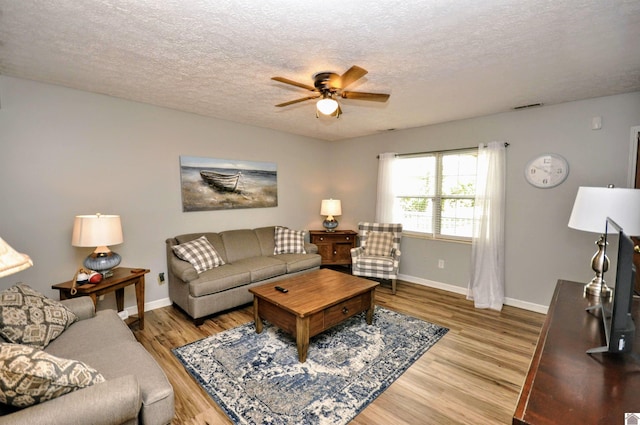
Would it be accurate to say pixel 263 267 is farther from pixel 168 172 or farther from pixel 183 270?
pixel 168 172

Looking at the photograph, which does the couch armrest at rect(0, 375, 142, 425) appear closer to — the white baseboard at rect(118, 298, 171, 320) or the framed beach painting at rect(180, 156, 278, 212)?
the white baseboard at rect(118, 298, 171, 320)

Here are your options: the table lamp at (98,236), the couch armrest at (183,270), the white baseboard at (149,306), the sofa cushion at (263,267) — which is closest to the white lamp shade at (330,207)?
the sofa cushion at (263,267)

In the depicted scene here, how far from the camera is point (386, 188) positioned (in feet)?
15.3

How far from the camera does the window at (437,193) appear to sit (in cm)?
399

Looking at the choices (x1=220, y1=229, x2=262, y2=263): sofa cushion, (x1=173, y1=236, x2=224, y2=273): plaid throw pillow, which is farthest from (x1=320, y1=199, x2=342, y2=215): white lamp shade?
(x1=173, y1=236, x2=224, y2=273): plaid throw pillow

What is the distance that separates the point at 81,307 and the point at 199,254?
1.29 meters

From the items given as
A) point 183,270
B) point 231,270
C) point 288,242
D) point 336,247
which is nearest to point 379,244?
Result: point 336,247

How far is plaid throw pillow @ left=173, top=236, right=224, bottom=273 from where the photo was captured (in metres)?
3.24

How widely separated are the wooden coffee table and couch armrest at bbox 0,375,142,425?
1266 mm

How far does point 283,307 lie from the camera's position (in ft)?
7.93

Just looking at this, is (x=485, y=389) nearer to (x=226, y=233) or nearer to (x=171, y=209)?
(x=226, y=233)

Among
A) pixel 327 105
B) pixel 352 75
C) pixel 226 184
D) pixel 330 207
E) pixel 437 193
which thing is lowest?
pixel 330 207

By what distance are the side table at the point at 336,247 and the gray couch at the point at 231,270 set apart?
435mm

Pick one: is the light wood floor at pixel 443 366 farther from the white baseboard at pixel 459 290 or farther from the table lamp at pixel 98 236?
the table lamp at pixel 98 236
